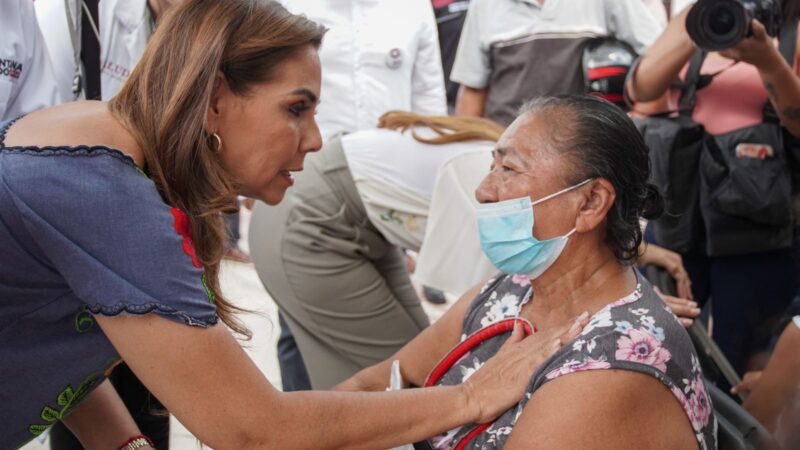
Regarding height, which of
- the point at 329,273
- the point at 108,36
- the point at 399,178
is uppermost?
the point at 108,36

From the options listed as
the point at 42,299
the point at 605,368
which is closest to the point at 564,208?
the point at 605,368

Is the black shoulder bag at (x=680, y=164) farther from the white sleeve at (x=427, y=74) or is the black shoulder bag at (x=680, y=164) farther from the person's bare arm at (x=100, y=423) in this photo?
the person's bare arm at (x=100, y=423)

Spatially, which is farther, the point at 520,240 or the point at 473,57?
the point at 473,57

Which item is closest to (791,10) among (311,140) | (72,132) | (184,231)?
(311,140)

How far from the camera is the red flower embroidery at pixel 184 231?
4.56 ft

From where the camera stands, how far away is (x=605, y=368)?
1.64m

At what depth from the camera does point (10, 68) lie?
220 cm

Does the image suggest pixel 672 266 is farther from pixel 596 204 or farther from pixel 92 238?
pixel 92 238

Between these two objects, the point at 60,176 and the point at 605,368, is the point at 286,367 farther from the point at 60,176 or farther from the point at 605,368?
the point at 60,176

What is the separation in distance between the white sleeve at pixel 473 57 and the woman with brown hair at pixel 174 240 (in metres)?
2.20

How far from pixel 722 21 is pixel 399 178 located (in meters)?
1.10

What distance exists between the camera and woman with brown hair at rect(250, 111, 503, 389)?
2.82 metres

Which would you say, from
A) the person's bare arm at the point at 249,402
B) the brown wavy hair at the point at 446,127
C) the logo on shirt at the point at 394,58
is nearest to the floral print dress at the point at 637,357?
the person's bare arm at the point at 249,402

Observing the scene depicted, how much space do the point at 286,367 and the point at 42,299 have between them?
198cm
